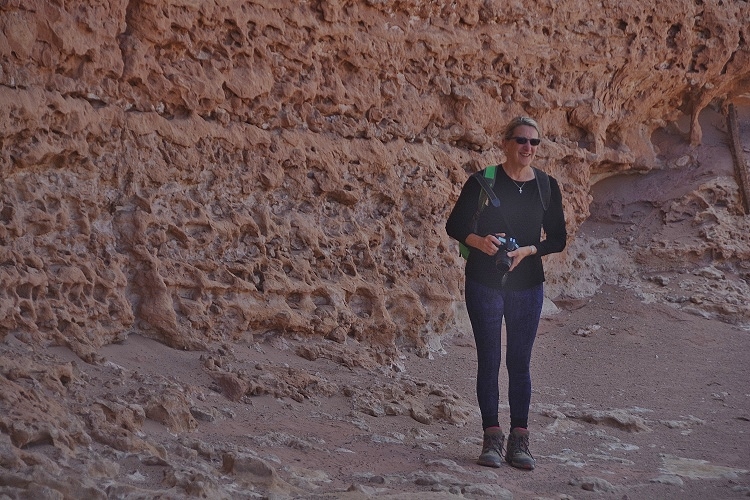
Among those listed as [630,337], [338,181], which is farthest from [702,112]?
[338,181]

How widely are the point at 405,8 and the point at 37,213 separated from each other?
3.47m

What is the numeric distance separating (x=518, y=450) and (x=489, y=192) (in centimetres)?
121

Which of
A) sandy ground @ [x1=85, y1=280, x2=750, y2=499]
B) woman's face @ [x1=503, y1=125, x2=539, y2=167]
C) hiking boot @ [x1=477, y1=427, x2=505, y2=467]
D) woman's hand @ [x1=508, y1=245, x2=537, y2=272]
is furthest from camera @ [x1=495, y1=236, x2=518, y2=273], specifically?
sandy ground @ [x1=85, y1=280, x2=750, y2=499]

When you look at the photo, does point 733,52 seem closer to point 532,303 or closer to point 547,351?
point 547,351

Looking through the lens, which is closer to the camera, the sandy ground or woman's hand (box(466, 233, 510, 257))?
the sandy ground

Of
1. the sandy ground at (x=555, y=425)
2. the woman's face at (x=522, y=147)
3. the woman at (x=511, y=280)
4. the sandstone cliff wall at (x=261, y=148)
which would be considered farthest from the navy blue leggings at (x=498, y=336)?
the sandstone cliff wall at (x=261, y=148)

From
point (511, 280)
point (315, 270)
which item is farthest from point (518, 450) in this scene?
point (315, 270)

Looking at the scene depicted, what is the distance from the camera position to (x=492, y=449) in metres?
4.41

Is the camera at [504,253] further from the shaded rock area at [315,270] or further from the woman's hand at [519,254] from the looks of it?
the shaded rock area at [315,270]

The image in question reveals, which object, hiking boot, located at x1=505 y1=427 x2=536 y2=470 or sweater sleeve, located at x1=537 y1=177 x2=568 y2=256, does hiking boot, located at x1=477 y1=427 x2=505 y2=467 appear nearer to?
hiking boot, located at x1=505 y1=427 x2=536 y2=470

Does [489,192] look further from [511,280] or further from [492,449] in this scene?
[492,449]

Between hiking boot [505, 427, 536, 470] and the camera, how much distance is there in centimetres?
79

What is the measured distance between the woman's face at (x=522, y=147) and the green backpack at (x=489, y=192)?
0.11 m

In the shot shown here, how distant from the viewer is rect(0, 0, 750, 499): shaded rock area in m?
4.14
